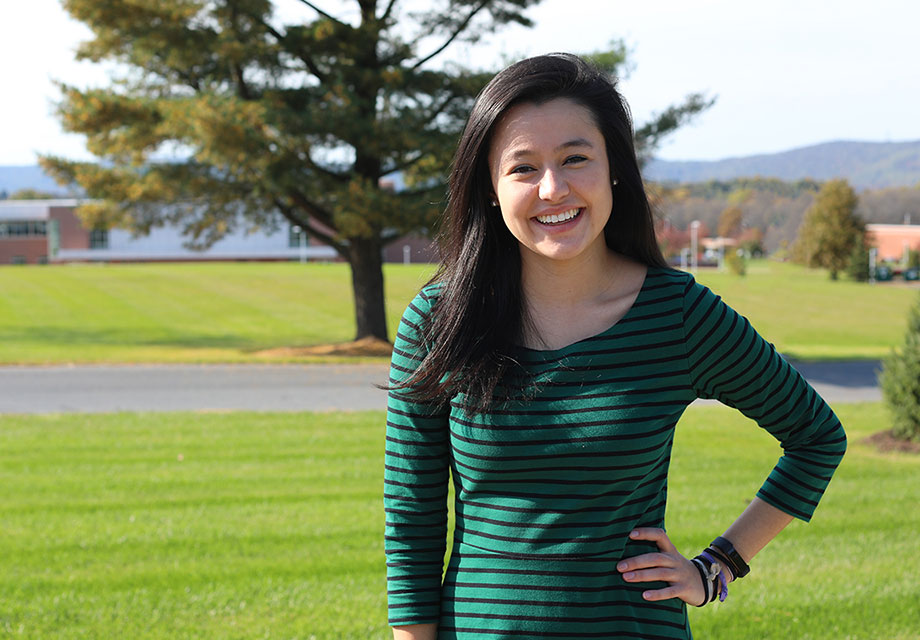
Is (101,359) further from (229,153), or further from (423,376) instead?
(423,376)

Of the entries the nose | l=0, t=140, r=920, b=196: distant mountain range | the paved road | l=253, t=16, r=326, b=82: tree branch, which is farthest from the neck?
l=0, t=140, r=920, b=196: distant mountain range

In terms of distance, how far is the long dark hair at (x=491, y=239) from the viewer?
1.87 metres

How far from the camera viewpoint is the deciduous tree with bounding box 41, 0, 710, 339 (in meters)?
17.5

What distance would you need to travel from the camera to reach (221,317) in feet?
99.1

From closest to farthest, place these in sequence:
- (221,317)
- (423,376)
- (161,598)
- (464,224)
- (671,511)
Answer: (423,376), (464,224), (161,598), (671,511), (221,317)

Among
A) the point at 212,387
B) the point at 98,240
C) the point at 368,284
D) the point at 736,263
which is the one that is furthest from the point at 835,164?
the point at 98,240

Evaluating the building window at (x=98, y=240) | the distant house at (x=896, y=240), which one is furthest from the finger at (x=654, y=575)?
the building window at (x=98, y=240)

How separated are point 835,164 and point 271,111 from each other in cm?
3845

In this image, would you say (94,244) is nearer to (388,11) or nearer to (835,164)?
(835,164)

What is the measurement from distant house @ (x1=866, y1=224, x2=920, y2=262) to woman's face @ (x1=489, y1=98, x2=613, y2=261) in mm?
68606

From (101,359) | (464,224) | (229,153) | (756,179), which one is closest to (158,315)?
(101,359)

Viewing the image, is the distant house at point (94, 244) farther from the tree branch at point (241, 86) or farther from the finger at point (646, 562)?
the finger at point (646, 562)

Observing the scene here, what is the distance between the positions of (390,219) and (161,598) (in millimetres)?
13565

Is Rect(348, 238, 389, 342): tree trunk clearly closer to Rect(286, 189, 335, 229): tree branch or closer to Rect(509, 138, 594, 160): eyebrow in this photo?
Rect(286, 189, 335, 229): tree branch
